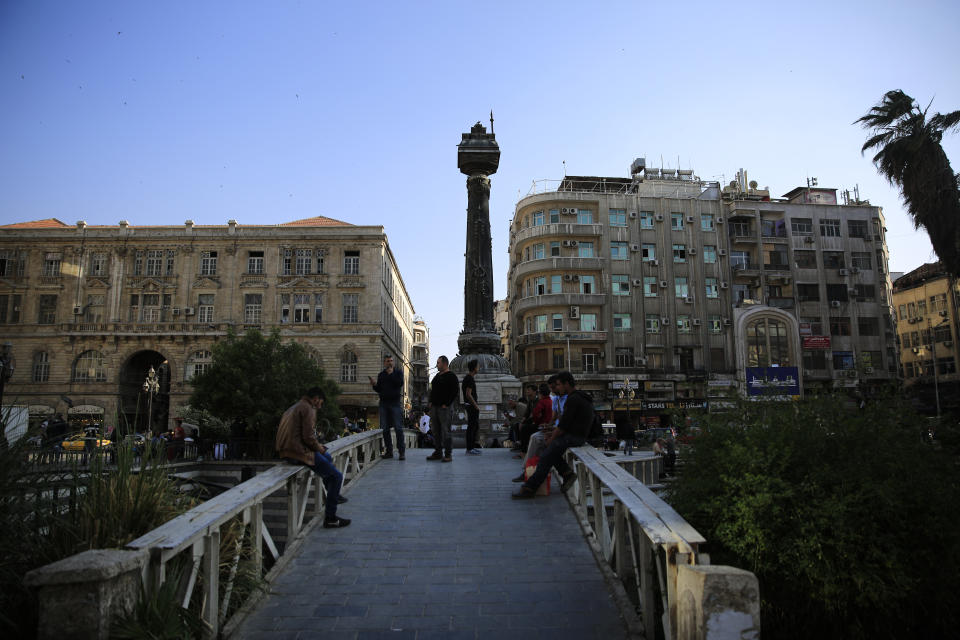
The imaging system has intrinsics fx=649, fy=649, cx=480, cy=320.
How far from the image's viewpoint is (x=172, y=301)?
46.7m

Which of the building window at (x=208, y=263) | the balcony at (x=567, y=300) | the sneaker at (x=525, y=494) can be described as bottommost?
the sneaker at (x=525, y=494)

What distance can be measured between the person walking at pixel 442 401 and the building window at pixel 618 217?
3622 cm

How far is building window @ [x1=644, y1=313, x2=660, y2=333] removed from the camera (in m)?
44.7

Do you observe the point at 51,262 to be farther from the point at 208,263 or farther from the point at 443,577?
the point at 443,577

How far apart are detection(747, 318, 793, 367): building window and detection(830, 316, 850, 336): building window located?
176 inches

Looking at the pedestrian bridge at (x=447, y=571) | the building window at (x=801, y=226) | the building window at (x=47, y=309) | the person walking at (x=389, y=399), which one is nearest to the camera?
the pedestrian bridge at (x=447, y=571)

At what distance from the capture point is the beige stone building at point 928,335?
46.0m

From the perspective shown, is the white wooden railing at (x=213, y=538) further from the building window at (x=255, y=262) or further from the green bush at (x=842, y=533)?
the building window at (x=255, y=262)

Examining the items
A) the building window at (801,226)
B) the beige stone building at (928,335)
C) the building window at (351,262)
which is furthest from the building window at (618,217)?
the beige stone building at (928,335)

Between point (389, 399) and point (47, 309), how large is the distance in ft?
151

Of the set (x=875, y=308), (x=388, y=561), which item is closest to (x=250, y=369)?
(x=388, y=561)

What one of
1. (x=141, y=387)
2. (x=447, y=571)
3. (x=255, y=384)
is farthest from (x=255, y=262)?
(x=447, y=571)

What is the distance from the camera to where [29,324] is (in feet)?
152

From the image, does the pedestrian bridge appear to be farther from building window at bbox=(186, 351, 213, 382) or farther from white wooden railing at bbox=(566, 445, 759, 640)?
building window at bbox=(186, 351, 213, 382)
